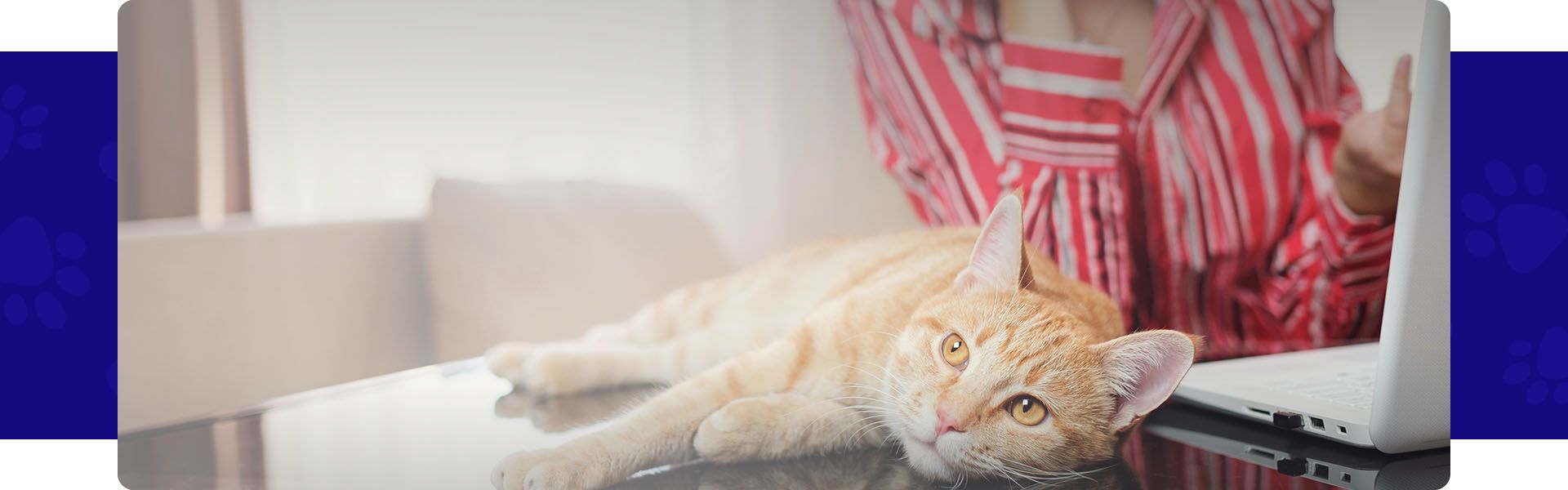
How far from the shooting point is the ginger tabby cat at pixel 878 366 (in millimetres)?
1124

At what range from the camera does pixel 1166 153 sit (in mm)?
1538

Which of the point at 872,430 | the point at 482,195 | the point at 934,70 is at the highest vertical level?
the point at 934,70

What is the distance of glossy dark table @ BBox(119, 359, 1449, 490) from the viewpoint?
1150 mm

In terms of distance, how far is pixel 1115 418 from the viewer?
3.78 feet

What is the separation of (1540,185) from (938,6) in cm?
113

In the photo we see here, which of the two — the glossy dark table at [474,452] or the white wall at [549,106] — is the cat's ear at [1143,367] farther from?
the white wall at [549,106]

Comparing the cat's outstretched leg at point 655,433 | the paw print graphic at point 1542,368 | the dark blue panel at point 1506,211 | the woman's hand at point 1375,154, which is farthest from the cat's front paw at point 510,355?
the paw print graphic at point 1542,368

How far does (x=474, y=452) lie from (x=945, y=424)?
0.55 m

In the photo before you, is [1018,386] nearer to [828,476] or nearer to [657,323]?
[828,476]

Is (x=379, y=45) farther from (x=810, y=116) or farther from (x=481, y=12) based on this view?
(x=810, y=116)

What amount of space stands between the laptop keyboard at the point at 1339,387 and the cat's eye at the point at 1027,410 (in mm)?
441

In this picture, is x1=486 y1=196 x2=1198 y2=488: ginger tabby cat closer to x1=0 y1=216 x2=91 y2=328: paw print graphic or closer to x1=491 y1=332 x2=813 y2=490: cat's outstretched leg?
x1=491 y1=332 x2=813 y2=490: cat's outstretched leg

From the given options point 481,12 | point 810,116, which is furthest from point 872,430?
point 481,12

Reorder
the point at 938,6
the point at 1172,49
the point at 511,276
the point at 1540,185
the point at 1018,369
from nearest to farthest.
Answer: the point at 1018,369
the point at 511,276
the point at 938,6
the point at 1172,49
the point at 1540,185
